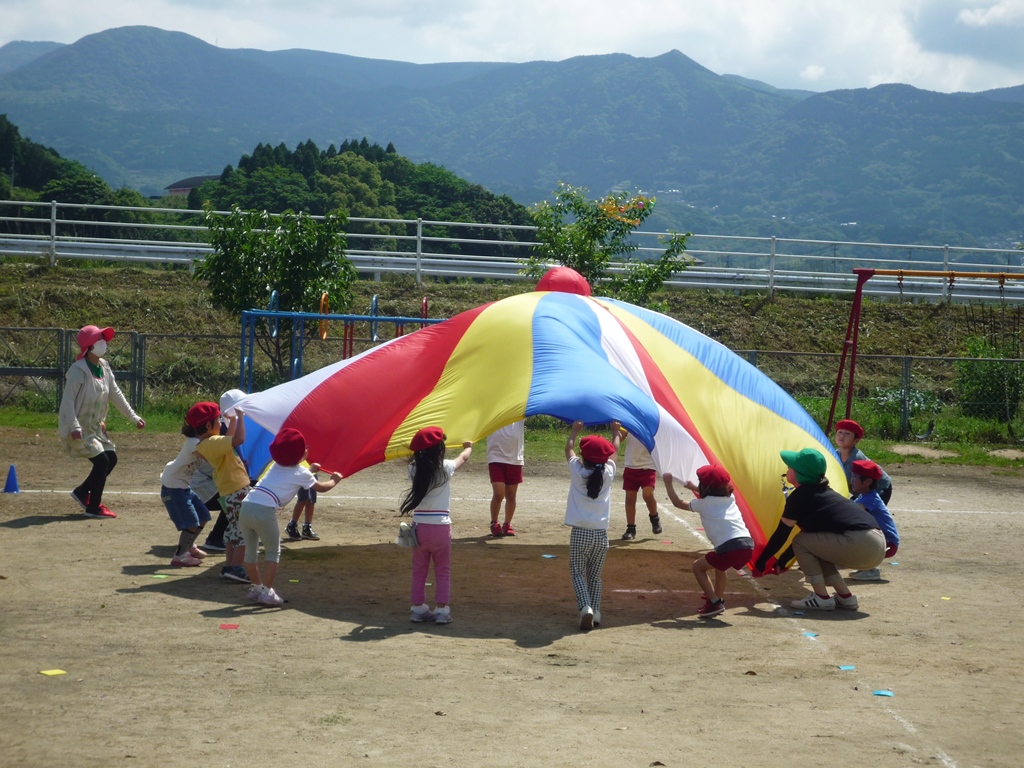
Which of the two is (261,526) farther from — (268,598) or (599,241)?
(599,241)

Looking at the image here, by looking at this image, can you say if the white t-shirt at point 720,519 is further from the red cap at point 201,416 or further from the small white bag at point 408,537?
the red cap at point 201,416

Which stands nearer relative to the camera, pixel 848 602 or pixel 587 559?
pixel 587 559

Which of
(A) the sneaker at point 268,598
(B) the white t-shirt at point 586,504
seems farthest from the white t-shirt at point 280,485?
(B) the white t-shirt at point 586,504

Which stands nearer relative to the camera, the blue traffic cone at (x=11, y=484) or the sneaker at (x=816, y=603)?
the sneaker at (x=816, y=603)

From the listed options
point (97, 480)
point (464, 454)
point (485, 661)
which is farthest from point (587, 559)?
point (97, 480)

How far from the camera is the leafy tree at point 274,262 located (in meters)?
18.7

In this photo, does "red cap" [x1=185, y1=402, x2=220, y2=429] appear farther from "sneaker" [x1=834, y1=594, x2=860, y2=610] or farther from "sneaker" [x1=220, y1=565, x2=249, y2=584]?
"sneaker" [x1=834, y1=594, x2=860, y2=610]

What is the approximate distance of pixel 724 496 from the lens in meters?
8.29

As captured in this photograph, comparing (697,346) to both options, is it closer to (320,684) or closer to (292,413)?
(292,413)

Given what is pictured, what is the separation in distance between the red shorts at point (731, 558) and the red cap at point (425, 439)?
7.47 feet

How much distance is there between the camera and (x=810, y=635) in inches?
311

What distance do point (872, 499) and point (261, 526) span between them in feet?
17.4

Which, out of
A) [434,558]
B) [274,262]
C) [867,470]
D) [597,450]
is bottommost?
[434,558]

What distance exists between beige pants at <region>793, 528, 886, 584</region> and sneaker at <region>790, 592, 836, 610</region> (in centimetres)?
14
